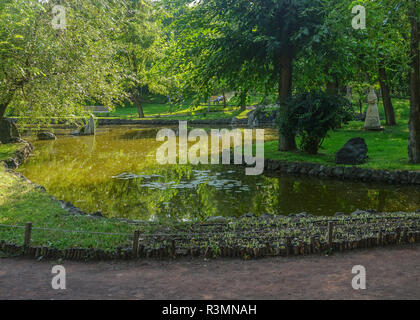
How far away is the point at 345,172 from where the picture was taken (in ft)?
65.0

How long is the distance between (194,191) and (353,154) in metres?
8.67

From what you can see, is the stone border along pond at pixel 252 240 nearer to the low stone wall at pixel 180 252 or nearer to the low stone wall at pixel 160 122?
the low stone wall at pixel 180 252

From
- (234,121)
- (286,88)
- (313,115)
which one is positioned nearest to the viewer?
(313,115)

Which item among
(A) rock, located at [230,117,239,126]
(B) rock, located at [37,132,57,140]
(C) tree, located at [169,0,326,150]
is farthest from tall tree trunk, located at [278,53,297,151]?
(A) rock, located at [230,117,239,126]

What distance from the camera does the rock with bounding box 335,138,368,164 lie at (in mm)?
20453

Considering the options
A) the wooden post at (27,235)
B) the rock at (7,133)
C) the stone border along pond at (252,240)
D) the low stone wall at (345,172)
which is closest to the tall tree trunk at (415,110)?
the low stone wall at (345,172)

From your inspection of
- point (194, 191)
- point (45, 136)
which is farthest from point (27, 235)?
point (45, 136)

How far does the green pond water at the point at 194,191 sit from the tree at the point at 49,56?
Answer: 4241 mm

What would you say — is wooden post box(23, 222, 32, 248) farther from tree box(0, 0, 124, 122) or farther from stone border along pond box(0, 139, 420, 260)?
tree box(0, 0, 124, 122)

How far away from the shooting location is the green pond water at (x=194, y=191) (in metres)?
14.9

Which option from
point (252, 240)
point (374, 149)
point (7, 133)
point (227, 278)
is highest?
point (7, 133)

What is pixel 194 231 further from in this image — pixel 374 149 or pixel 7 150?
pixel 7 150
